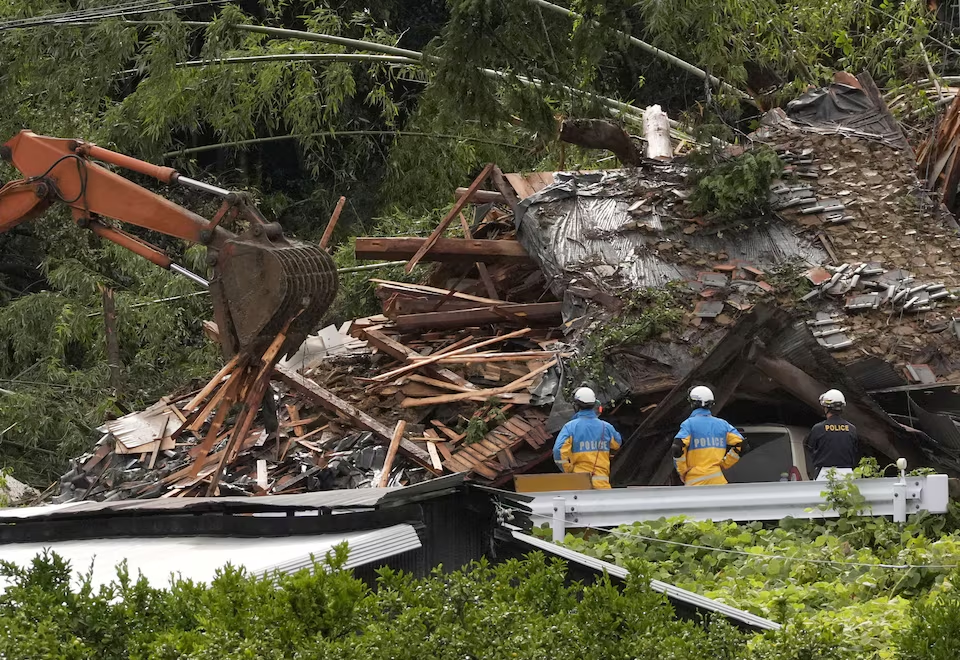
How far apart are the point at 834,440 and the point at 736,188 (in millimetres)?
3784

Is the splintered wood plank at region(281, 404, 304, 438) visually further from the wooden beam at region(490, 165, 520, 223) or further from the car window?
the car window

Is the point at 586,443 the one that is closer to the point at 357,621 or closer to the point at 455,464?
the point at 455,464

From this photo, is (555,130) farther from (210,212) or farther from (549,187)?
(210,212)

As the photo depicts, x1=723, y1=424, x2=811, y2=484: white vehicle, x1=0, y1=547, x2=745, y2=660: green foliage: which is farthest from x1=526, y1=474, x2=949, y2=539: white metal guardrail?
x1=723, y1=424, x2=811, y2=484: white vehicle

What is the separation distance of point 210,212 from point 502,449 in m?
11.3

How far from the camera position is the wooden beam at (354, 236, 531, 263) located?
12773 millimetres

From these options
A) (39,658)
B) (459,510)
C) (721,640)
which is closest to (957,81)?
(459,510)

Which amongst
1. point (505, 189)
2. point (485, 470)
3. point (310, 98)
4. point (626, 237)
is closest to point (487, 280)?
point (505, 189)

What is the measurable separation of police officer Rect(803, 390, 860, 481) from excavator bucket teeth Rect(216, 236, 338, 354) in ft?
12.8

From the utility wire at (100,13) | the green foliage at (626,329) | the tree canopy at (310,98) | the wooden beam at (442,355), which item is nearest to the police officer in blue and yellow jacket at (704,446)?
the green foliage at (626,329)

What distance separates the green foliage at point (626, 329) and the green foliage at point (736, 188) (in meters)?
1.29

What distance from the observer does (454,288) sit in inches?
527

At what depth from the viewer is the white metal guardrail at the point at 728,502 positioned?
→ 645 centimetres

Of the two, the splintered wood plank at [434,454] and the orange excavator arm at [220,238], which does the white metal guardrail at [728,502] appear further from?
the splintered wood plank at [434,454]
